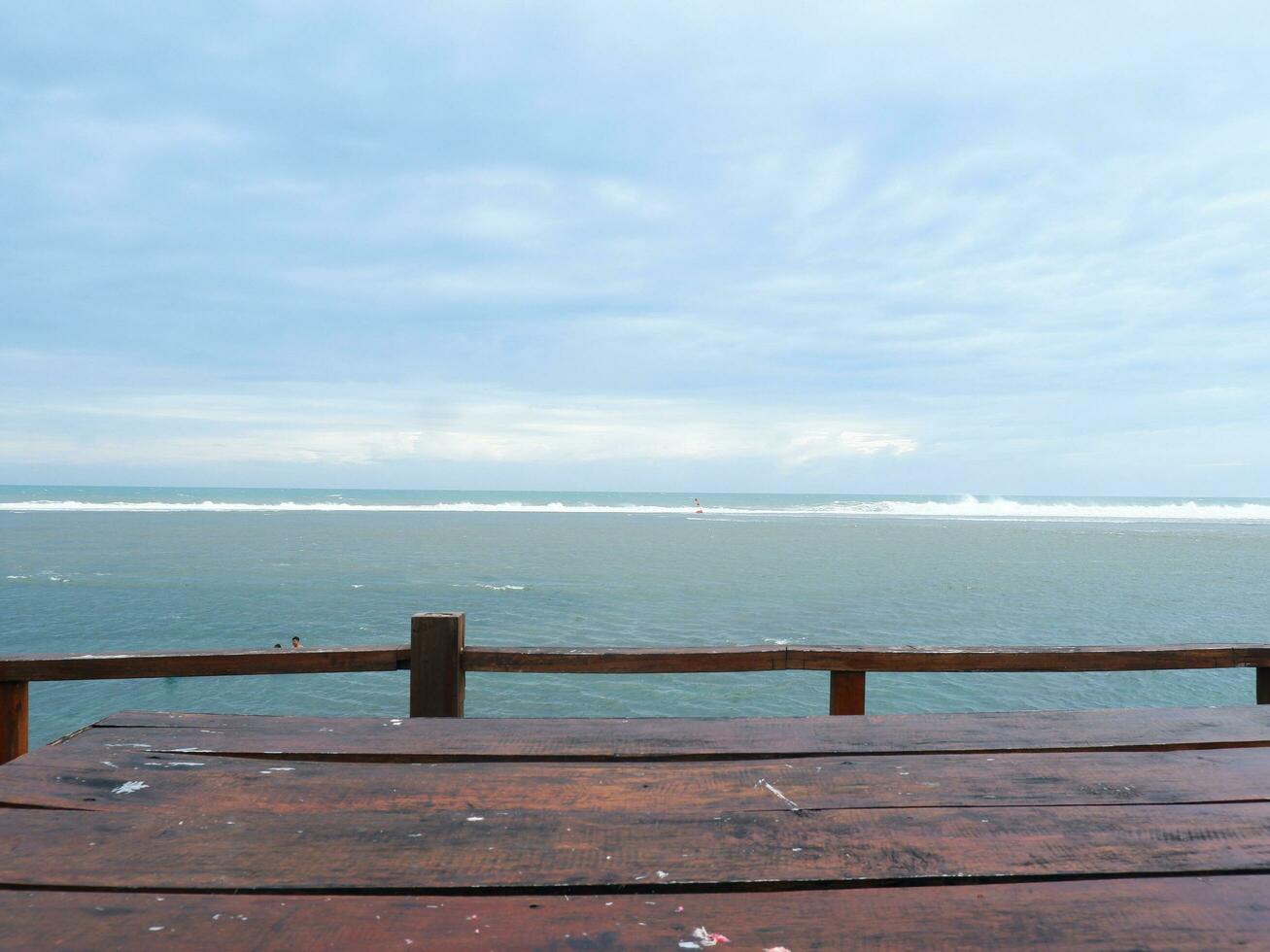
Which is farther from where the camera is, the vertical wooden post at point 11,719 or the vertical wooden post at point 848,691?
the vertical wooden post at point 848,691

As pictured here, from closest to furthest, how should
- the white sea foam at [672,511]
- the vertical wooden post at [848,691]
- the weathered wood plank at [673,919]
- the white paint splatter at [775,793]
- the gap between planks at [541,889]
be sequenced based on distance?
the weathered wood plank at [673,919] → the gap between planks at [541,889] → the white paint splatter at [775,793] → the vertical wooden post at [848,691] → the white sea foam at [672,511]

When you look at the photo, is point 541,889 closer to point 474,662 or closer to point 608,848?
point 608,848

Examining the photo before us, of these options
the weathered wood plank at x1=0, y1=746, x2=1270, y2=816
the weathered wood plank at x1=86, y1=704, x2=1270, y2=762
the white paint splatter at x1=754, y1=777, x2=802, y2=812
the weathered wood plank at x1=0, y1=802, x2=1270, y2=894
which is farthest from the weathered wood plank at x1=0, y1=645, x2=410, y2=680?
the white paint splatter at x1=754, y1=777, x2=802, y2=812

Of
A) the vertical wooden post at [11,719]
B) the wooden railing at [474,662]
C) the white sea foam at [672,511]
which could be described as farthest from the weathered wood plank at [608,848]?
the white sea foam at [672,511]

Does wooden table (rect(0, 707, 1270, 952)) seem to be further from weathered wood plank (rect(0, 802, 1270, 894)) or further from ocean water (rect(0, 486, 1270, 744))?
ocean water (rect(0, 486, 1270, 744))

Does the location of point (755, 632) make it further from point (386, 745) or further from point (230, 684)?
point (386, 745)

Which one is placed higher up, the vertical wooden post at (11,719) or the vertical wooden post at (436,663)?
the vertical wooden post at (436,663)

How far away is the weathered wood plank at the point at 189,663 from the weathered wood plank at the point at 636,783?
33.9 inches

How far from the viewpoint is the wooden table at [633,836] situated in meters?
1.32

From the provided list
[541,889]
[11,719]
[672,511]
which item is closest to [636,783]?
[541,889]

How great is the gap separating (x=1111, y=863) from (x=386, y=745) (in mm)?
1704

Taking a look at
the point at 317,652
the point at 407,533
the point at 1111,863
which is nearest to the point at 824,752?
the point at 1111,863

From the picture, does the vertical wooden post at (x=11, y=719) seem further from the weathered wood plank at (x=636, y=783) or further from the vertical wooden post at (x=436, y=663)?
the vertical wooden post at (x=436, y=663)

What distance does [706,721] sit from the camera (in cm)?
253
